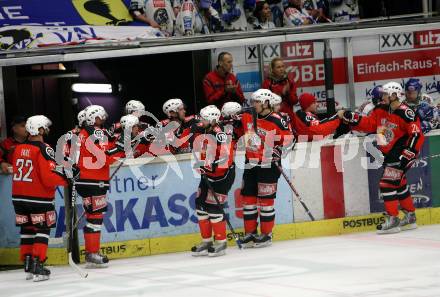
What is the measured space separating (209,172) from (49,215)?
1981 mm

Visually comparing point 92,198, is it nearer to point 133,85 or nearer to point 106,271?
point 106,271

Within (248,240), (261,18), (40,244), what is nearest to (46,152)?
(40,244)

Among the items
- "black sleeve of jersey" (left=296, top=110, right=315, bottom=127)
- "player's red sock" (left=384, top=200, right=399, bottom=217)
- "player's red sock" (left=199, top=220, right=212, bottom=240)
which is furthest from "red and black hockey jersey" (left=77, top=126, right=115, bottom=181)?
"player's red sock" (left=384, top=200, right=399, bottom=217)

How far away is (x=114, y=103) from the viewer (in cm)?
1792

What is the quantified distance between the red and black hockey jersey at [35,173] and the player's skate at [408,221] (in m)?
4.37

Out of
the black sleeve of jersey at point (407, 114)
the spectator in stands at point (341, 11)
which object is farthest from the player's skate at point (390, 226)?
the spectator in stands at point (341, 11)

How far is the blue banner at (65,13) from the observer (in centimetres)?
1614

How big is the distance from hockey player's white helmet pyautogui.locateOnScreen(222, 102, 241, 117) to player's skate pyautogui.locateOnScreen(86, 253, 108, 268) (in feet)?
8.39

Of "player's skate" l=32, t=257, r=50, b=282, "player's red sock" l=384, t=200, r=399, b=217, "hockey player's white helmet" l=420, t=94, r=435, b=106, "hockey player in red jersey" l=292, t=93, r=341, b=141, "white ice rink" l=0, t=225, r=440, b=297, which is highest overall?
"hockey player's white helmet" l=420, t=94, r=435, b=106

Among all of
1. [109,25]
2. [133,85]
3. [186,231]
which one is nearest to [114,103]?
[133,85]

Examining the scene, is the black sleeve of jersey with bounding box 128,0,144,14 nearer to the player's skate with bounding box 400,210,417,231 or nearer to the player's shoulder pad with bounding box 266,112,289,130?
the player's shoulder pad with bounding box 266,112,289,130

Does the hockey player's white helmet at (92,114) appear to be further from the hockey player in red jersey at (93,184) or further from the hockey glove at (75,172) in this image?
the hockey glove at (75,172)

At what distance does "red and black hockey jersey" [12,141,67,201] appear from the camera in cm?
1301

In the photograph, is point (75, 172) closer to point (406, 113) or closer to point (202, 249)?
point (202, 249)
